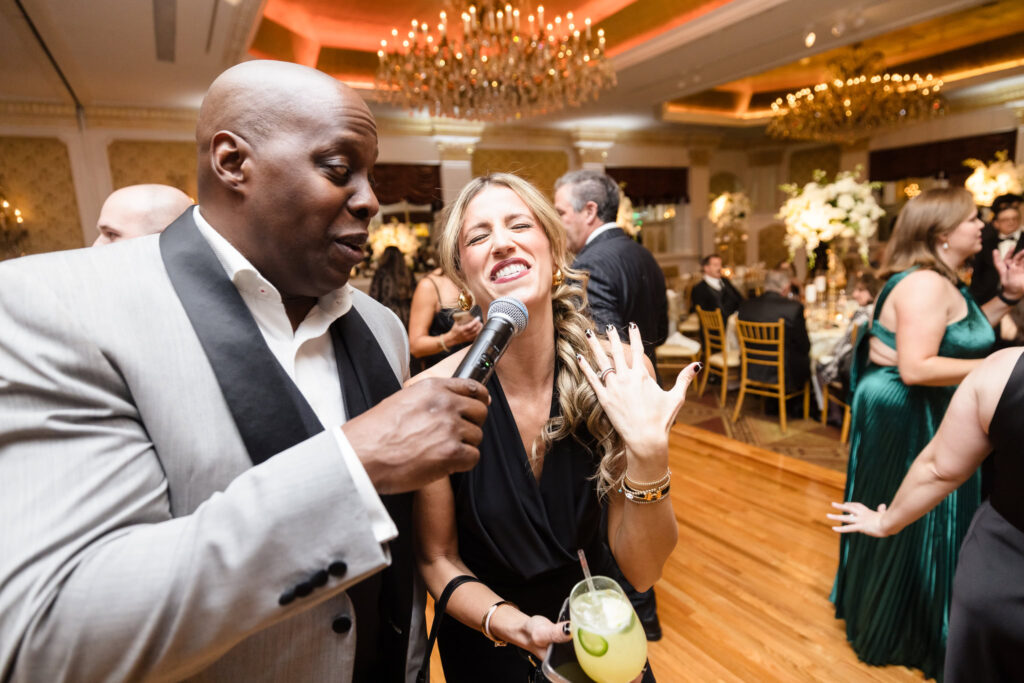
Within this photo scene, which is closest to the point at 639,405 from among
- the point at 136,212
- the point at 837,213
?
the point at 136,212

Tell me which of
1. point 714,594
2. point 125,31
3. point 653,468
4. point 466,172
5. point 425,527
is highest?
point 125,31

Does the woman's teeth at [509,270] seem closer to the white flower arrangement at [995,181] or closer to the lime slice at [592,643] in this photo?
the lime slice at [592,643]

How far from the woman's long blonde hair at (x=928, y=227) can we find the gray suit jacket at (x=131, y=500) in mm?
2525

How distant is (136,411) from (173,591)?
0.83 feet

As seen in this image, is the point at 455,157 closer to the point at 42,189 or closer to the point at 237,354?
the point at 42,189

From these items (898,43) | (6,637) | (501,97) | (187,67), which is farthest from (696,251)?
(6,637)

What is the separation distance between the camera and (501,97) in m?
5.37

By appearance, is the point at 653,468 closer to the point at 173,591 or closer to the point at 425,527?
the point at 425,527

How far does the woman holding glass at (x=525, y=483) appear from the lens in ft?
3.93

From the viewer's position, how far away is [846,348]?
4.68 meters

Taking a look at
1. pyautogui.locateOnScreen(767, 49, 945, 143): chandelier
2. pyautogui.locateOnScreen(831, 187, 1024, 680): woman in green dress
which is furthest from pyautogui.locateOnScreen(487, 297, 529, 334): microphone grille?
pyautogui.locateOnScreen(767, 49, 945, 143): chandelier

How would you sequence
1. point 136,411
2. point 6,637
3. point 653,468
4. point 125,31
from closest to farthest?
1. point 6,637
2. point 136,411
3. point 653,468
4. point 125,31

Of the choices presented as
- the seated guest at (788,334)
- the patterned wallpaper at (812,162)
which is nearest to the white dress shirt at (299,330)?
the seated guest at (788,334)

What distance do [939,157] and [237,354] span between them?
12689mm
